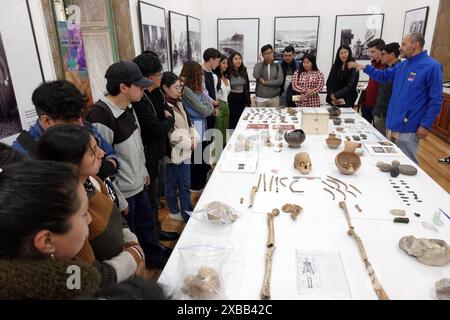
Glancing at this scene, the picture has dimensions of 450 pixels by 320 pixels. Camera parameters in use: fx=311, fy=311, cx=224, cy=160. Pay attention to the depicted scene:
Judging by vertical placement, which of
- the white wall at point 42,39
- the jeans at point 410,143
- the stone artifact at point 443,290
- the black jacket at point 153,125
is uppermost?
the white wall at point 42,39

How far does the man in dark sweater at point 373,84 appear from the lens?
161 inches

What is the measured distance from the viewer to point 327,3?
6883 millimetres

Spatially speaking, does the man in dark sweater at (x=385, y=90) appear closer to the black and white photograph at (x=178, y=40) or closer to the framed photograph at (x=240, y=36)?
the black and white photograph at (x=178, y=40)

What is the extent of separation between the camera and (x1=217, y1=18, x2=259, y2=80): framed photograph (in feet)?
23.5

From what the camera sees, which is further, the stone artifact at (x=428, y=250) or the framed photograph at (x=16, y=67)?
the framed photograph at (x=16, y=67)

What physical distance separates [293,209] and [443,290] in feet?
2.50

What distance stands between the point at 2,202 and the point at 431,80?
3441 mm

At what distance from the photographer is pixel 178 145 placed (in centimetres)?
275

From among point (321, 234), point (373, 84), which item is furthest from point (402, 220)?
point (373, 84)

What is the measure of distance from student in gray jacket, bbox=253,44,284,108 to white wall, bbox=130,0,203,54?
1.57m

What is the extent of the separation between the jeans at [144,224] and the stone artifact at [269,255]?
39.5 inches

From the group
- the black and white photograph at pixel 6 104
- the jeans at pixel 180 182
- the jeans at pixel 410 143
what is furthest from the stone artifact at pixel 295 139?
the black and white photograph at pixel 6 104
